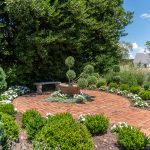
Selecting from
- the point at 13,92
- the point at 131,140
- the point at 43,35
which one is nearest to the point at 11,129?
the point at 131,140

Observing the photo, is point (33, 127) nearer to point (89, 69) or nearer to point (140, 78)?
point (89, 69)

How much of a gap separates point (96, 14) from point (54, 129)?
42.0 feet

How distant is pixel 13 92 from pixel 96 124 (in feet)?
19.4

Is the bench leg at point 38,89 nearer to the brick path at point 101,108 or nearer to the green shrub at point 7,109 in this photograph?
the brick path at point 101,108

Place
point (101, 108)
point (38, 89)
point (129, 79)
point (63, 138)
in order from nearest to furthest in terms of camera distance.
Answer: point (63, 138)
point (101, 108)
point (38, 89)
point (129, 79)

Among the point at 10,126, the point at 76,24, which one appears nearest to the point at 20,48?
the point at 76,24

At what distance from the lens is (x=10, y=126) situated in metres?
6.18

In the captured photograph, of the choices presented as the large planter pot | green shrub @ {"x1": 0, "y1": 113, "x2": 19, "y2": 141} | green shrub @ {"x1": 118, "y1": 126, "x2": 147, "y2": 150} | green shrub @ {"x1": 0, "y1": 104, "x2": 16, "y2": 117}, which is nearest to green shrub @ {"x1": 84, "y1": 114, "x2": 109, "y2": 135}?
green shrub @ {"x1": 118, "y1": 126, "x2": 147, "y2": 150}

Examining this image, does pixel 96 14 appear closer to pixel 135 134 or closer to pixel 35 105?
pixel 35 105

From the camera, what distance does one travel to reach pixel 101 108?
33.6 ft

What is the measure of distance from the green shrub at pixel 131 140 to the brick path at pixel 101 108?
1.70m

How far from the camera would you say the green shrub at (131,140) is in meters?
5.91

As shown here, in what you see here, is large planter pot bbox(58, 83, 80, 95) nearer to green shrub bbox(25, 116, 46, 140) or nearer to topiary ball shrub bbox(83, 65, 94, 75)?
topiary ball shrub bbox(83, 65, 94, 75)

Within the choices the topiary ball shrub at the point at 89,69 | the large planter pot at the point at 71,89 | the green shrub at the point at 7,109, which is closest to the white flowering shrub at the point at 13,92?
the large planter pot at the point at 71,89
